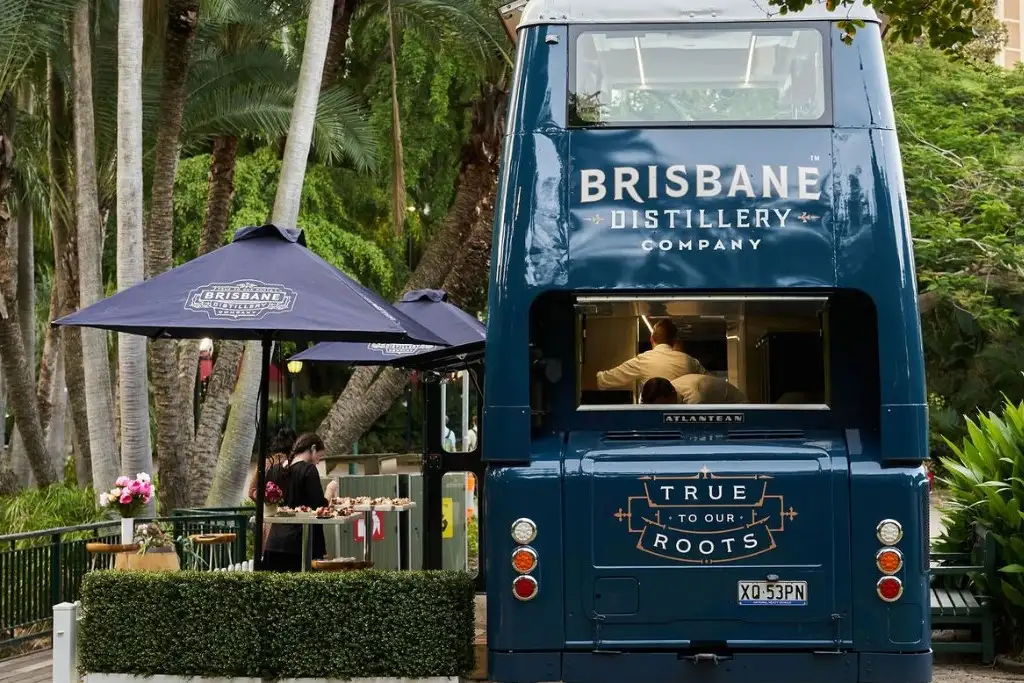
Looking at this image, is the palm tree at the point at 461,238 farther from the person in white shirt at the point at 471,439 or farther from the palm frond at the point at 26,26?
the person in white shirt at the point at 471,439

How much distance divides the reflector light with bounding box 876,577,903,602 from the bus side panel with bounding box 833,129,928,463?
26.3 inches

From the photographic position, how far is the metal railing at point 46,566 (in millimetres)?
11906

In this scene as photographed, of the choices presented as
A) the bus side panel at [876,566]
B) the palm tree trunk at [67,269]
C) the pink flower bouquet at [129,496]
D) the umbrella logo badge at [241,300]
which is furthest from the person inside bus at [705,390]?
the palm tree trunk at [67,269]

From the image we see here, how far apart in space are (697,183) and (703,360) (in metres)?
1.09

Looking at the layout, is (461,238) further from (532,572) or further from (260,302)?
(532,572)

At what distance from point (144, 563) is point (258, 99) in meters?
12.3

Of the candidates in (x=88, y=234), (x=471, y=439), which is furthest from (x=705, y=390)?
(x=88, y=234)

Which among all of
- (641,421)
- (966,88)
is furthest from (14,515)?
(966,88)

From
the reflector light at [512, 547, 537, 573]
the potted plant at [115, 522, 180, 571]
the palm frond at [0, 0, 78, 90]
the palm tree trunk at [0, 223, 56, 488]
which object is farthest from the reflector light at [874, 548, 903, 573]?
the palm tree trunk at [0, 223, 56, 488]

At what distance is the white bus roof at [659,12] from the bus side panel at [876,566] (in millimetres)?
2709

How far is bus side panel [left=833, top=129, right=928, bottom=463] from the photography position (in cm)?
801

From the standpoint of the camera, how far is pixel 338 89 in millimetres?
22109


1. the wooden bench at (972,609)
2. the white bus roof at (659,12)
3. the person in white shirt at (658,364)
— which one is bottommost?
the wooden bench at (972,609)

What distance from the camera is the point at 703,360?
863cm
